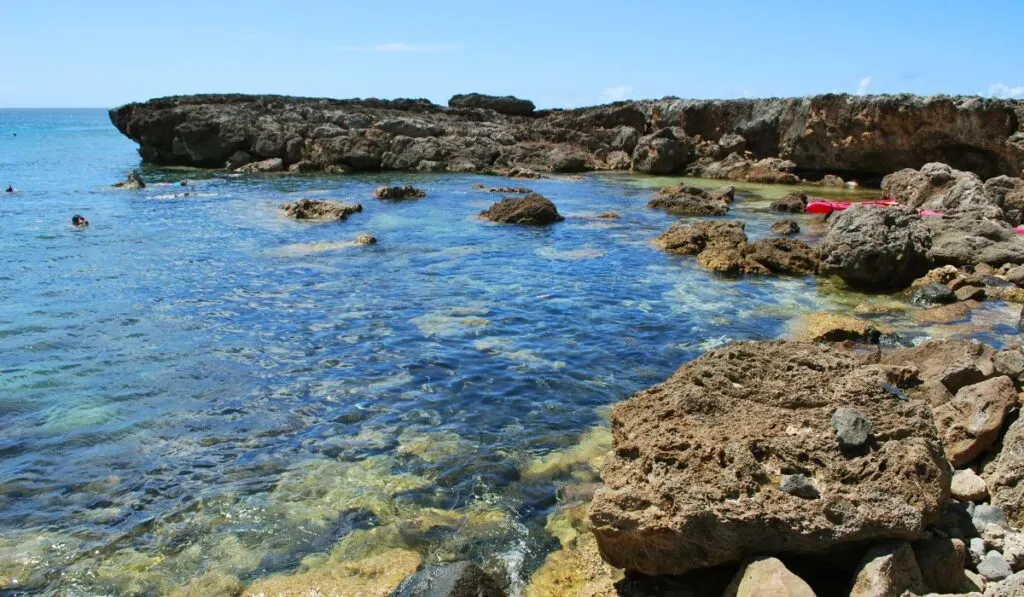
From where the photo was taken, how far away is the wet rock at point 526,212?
2539 cm

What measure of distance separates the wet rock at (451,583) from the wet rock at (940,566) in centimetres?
297

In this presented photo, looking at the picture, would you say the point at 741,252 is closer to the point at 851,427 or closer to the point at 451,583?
the point at 851,427

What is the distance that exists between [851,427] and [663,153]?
3897 centimetres

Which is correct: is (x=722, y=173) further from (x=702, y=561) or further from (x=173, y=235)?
(x=702, y=561)

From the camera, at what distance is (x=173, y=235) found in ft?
76.1

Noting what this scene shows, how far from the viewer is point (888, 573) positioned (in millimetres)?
Result: 4684

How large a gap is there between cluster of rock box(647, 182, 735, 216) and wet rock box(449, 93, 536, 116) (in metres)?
33.8

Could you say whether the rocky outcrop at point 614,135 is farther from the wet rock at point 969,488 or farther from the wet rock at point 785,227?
the wet rock at point 969,488

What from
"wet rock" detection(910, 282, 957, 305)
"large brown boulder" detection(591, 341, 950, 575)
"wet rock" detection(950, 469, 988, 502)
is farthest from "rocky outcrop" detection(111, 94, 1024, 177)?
"large brown boulder" detection(591, 341, 950, 575)

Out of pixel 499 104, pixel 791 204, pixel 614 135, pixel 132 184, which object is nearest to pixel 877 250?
pixel 791 204

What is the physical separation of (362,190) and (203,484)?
1139 inches

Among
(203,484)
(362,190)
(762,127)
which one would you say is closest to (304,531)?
(203,484)

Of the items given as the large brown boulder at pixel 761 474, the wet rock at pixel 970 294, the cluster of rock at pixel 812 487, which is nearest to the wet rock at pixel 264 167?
the wet rock at pixel 970 294

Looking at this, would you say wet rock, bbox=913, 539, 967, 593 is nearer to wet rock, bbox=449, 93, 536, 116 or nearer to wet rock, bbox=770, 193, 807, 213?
wet rock, bbox=770, 193, 807, 213
